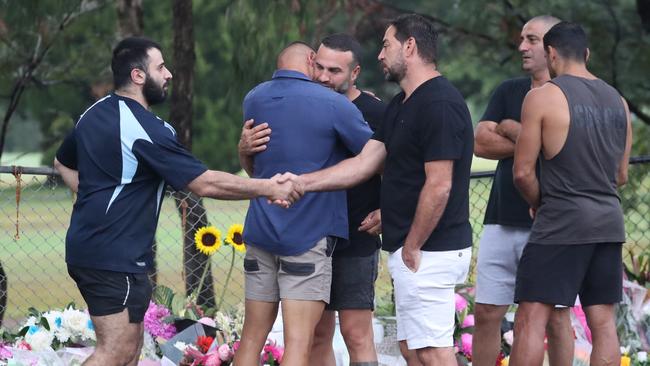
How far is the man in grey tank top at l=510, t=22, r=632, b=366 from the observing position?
208 inches

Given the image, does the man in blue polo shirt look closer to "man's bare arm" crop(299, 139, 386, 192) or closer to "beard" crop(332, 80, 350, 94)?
"man's bare arm" crop(299, 139, 386, 192)

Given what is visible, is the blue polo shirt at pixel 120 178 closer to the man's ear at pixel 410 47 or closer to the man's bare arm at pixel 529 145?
the man's ear at pixel 410 47

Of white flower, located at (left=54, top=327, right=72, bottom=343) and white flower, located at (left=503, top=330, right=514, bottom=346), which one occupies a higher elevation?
white flower, located at (left=54, top=327, right=72, bottom=343)

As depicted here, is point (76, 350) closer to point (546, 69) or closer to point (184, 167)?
point (184, 167)

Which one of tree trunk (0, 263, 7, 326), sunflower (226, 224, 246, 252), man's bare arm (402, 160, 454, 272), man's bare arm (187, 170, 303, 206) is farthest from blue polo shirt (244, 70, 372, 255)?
tree trunk (0, 263, 7, 326)

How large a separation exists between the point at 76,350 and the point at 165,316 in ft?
2.04

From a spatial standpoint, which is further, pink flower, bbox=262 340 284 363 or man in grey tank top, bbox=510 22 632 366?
pink flower, bbox=262 340 284 363

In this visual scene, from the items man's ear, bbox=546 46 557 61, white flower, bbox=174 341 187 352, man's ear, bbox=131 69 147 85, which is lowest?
white flower, bbox=174 341 187 352

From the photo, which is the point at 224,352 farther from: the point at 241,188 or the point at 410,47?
the point at 410,47

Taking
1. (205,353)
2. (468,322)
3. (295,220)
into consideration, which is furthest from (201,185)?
(468,322)

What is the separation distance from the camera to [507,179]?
6000mm

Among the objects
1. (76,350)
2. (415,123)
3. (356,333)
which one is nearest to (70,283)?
(76,350)

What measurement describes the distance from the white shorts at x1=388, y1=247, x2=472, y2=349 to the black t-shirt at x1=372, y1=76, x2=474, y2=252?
6 centimetres

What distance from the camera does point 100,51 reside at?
43.9ft
